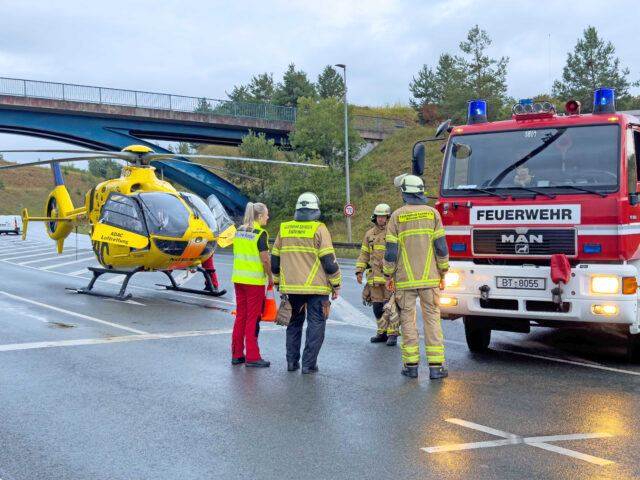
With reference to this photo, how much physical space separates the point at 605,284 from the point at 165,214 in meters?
9.34

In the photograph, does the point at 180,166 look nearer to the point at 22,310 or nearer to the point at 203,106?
the point at 203,106

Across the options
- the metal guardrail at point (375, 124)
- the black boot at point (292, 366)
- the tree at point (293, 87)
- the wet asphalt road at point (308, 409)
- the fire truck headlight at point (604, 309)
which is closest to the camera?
the wet asphalt road at point (308, 409)

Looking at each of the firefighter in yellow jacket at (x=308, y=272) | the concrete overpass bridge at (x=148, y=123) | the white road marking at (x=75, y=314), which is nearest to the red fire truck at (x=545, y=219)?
the firefighter in yellow jacket at (x=308, y=272)

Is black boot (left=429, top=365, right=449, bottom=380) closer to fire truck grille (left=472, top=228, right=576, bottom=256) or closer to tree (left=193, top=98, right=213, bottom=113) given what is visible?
fire truck grille (left=472, top=228, right=576, bottom=256)

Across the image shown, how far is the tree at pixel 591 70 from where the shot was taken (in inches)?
1795

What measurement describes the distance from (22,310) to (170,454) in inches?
340

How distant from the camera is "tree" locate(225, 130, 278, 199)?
42322 mm

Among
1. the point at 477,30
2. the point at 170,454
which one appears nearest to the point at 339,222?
the point at 477,30

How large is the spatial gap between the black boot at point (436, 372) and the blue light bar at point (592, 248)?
184cm

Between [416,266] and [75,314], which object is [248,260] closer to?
[416,266]

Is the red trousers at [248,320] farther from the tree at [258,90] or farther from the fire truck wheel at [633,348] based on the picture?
the tree at [258,90]

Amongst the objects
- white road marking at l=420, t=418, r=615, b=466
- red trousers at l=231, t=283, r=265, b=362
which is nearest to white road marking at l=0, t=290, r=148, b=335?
red trousers at l=231, t=283, r=265, b=362

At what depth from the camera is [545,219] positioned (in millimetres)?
7125

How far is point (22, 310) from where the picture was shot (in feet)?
40.1
